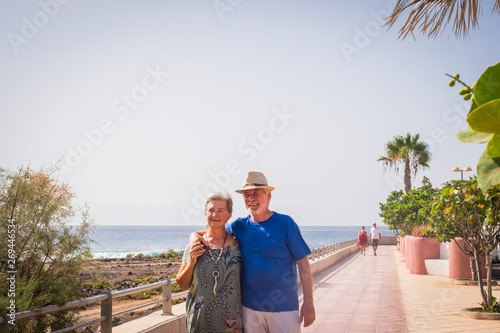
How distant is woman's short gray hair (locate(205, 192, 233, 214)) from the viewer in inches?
146

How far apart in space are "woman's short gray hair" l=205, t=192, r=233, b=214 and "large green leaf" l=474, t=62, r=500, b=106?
9.02 ft

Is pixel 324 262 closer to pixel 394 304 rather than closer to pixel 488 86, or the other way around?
pixel 394 304

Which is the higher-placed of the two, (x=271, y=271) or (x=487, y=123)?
(x=487, y=123)

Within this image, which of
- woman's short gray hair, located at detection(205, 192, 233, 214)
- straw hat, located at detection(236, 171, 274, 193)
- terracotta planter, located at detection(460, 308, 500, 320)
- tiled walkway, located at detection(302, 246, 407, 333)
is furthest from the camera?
terracotta planter, located at detection(460, 308, 500, 320)

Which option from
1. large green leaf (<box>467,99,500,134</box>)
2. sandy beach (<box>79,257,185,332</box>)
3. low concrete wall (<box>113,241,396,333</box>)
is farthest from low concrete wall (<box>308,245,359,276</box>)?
large green leaf (<box>467,99,500,134</box>)

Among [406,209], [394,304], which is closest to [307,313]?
[394,304]

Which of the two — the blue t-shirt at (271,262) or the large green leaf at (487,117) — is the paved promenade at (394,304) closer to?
the blue t-shirt at (271,262)

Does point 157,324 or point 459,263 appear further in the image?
point 459,263

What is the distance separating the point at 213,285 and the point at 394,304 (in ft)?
26.2

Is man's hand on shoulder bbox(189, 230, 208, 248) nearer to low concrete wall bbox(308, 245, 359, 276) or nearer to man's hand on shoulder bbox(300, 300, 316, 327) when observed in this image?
man's hand on shoulder bbox(300, 300, 316, 327)

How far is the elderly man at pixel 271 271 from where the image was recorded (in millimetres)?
3580

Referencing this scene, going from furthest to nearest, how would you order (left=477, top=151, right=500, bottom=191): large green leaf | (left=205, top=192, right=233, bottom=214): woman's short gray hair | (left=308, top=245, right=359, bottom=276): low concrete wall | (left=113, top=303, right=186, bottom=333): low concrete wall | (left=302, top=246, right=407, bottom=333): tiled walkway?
(left=308, top=245, right=359, bottom=276): low concrete wall → (left=302, top=246, right=407, bottom=333): tiled walkway → (left=113, top=303, right=186, bottom=333): low concrete wall → (left=205, top=192, right=233, bottom=214): woman's short gray hair → (left=477, top=151, right=500, bottom=191): large green leaf

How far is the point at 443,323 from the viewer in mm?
8086

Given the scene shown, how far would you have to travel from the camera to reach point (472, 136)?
1246 mm
